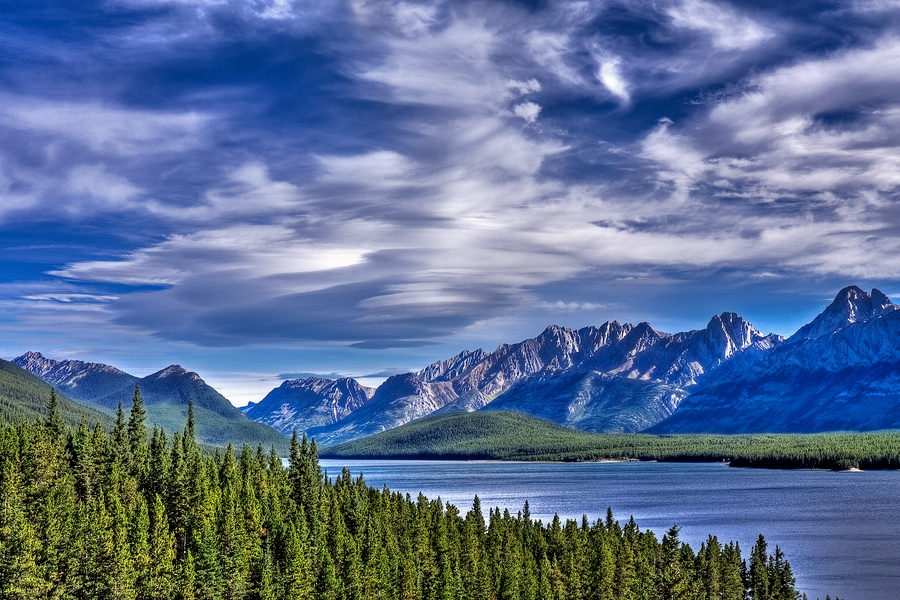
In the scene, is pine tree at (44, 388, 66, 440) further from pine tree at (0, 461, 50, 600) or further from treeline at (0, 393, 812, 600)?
pine tree at (0, 461, 50, 600)

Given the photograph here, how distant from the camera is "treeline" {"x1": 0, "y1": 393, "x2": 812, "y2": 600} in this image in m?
104

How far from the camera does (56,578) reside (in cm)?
10075

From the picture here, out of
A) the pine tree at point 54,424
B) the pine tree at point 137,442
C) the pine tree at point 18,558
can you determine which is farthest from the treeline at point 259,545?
the pine tree at point 54,424

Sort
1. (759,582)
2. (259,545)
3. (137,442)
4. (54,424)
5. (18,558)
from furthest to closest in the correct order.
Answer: (137,442) → (54,424) → (759,582) → (259,545) → (18,558)

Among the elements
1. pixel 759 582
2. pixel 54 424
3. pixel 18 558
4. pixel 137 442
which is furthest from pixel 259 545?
pixel 759 582

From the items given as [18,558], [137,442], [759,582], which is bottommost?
[759,582]

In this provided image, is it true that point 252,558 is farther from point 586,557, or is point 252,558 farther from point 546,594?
point 586,557

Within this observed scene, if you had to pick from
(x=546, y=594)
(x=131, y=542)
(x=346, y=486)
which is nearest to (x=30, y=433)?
(x=131, y=542)

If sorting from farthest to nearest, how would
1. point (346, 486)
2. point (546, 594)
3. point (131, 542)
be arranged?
point (346, 486)
point (546, 594)
point (131, 542)

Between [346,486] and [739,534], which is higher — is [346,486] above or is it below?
above

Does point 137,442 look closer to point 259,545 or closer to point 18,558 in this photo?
point 259,545

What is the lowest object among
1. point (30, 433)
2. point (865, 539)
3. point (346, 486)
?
point (865, 539)

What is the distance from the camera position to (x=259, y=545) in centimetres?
12100

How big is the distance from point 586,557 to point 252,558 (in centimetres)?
5437
